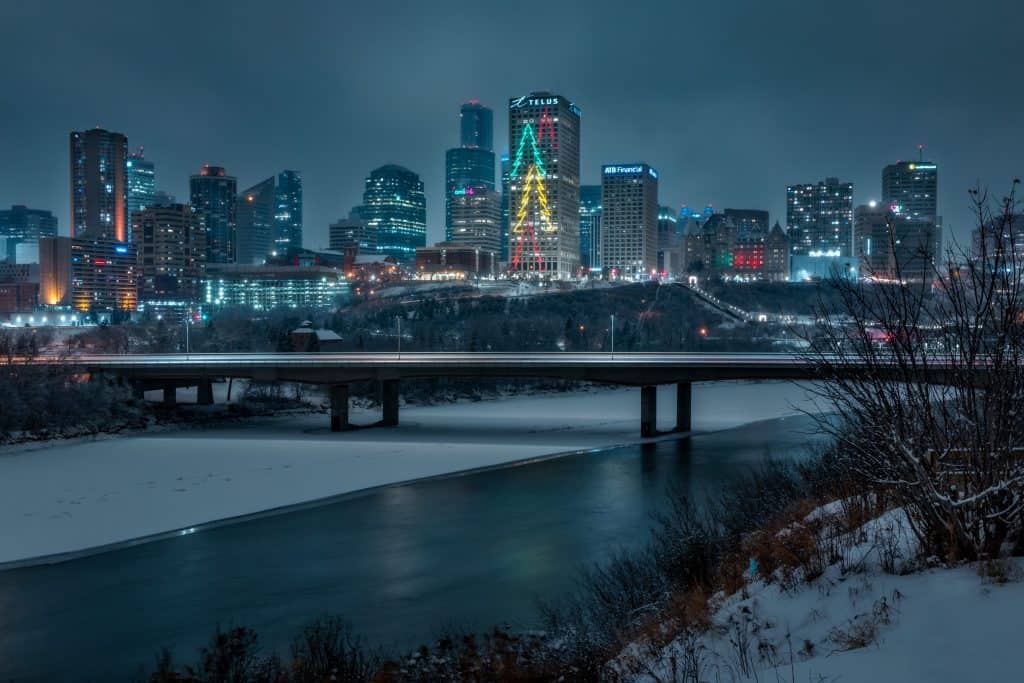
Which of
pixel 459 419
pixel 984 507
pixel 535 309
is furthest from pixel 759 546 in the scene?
pixel 535 309

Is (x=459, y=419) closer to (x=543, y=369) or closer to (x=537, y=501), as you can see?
(x=543, y=369)

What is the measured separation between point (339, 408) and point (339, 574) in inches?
1307

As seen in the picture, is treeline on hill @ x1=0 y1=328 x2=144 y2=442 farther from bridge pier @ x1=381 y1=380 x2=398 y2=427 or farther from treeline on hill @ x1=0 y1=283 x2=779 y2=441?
bridge pier @ x1=381 y1=380 x2=398 y2=427

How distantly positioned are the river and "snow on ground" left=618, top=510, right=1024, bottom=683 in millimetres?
2522

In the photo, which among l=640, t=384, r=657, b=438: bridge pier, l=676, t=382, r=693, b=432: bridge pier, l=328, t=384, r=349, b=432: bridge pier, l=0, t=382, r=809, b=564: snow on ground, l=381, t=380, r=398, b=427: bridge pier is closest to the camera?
l=0, t=382, r=809, b=564: snow on ground

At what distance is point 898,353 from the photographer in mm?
10242

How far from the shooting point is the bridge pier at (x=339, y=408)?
5447cm

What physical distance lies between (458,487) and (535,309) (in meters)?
133

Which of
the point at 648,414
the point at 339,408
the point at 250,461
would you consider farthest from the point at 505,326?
the point at 250,461

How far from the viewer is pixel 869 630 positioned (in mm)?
8531

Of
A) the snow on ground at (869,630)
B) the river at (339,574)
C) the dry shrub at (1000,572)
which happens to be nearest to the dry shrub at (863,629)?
the snow on ground at (869,630)

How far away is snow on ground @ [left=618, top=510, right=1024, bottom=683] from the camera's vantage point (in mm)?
7418

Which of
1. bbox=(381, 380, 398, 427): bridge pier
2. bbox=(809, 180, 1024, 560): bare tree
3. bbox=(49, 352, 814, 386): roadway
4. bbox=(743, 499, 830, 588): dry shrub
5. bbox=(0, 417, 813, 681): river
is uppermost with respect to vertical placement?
bbox=(809, 180, 1024, 560): bare tree

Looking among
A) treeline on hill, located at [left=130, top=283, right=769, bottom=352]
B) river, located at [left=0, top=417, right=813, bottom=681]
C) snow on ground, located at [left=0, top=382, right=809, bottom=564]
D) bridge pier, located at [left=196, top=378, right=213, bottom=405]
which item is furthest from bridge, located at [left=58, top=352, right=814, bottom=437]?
treeline on hill, located at [left=130, top=283, right=769, bottom=352]
